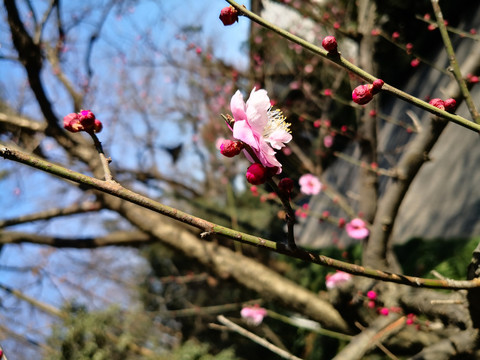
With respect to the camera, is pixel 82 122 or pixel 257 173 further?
pixel 82 122

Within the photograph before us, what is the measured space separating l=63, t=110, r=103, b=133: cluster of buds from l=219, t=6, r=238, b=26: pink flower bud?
0.44 meters

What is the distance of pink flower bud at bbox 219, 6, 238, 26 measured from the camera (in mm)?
985

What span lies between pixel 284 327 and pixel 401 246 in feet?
6.13

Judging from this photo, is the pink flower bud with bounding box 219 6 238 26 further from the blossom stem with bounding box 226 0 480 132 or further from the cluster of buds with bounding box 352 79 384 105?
the cluster of buds with bounding box 352 79 384 105

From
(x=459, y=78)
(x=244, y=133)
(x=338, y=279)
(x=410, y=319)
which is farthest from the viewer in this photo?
(x=338, y=279)

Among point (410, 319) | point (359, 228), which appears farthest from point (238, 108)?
point (359, 228)

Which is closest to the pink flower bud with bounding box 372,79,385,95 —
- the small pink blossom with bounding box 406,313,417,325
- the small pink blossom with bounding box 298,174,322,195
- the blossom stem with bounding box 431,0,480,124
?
the blossom stem with bounding box 431,0,480,124

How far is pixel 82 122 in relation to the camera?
961 mm

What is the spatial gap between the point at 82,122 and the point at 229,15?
1.59 ft

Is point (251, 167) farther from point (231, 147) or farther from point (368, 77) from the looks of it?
point (368, 77)

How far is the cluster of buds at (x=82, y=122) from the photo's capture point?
37.9 inches

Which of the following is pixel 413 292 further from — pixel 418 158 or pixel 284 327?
pixel 284 327

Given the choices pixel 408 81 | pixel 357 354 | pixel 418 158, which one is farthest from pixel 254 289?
pixel 408 81

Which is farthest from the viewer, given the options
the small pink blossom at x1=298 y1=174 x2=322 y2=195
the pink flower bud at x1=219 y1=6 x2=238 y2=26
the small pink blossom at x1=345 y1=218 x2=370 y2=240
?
the small pink blossom at x1=298 y1=174 x2=322 y2=195
